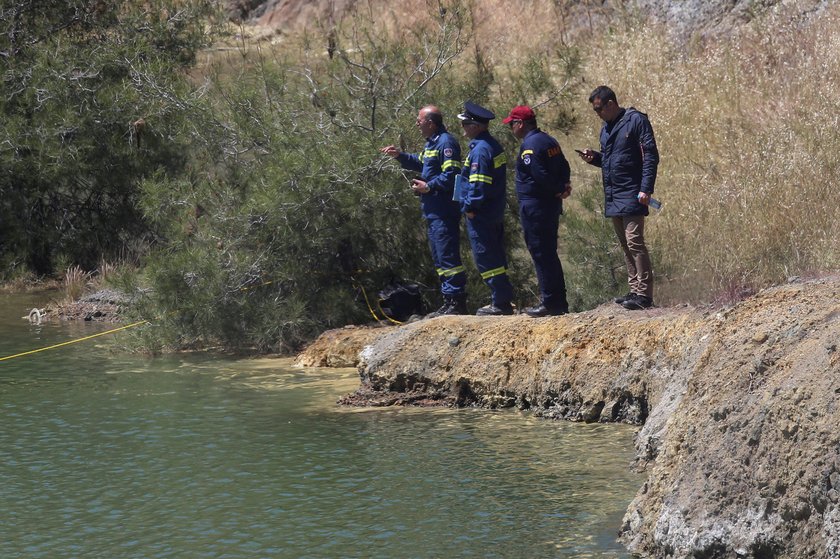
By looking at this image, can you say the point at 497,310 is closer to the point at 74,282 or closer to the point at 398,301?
the point at 398,301

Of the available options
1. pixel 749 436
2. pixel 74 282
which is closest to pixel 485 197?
pixel 749 436

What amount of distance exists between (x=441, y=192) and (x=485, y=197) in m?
0.62

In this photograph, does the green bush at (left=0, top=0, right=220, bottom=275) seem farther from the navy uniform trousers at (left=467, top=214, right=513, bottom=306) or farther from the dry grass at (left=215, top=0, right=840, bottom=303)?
the navy uniform trousers at (left=467, top=214, right=513, bottom=306)

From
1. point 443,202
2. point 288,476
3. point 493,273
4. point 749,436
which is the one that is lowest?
point 288,476

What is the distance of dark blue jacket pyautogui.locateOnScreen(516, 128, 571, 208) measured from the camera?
10078mm

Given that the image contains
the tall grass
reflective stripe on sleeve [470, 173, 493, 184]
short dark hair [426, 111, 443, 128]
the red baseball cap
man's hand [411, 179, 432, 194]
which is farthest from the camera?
the tall grass

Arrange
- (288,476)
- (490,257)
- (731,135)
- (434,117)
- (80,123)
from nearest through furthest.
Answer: (288,476) < (490,257) < (434,117) < (731,135) < (80,123)

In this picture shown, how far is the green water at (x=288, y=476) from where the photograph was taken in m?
6.34

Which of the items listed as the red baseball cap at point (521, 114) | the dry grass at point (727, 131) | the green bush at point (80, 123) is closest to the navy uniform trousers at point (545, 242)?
the red baseball cap at point (521, 114)

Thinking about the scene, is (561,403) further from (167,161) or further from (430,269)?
(167,161)

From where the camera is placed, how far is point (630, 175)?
9.53 meters

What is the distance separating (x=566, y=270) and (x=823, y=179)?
2.56 metres

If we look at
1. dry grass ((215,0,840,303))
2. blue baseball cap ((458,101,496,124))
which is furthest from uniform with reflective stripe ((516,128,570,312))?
dry grass ((215,0,840,303))

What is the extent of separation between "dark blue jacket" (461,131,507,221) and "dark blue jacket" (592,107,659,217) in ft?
3.94
